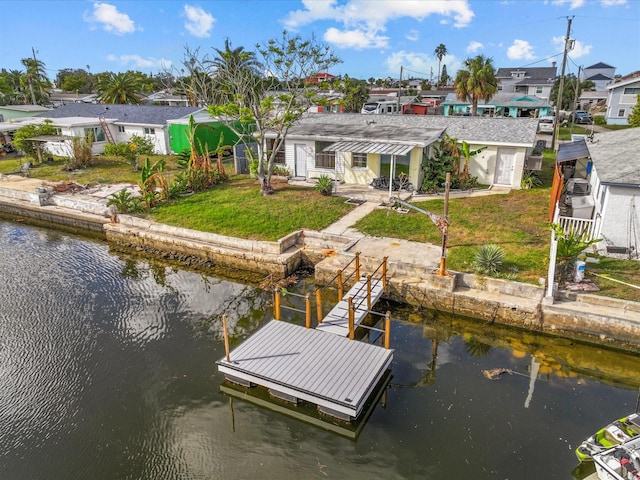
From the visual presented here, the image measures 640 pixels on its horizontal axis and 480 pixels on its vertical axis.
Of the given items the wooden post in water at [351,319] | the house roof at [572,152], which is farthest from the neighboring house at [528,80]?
the wooden post in water at [351,319]

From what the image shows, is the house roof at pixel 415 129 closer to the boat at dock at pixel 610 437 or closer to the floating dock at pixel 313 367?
the floating dock at pixel 313 367

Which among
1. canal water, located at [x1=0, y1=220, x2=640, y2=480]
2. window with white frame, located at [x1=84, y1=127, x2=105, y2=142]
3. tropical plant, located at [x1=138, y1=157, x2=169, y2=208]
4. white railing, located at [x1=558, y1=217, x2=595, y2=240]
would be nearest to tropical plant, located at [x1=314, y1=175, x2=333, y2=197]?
tropical plant, located at [x1=138, y1=157, x2=169, y2=208]

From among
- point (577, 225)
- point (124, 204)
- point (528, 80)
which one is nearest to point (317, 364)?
point (577, 225)

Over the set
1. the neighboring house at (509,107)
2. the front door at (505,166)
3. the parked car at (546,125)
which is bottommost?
the front door at (505,166)

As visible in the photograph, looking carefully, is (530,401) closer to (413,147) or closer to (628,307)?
(628,307)

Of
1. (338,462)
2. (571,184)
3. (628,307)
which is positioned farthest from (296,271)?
(571,184)
